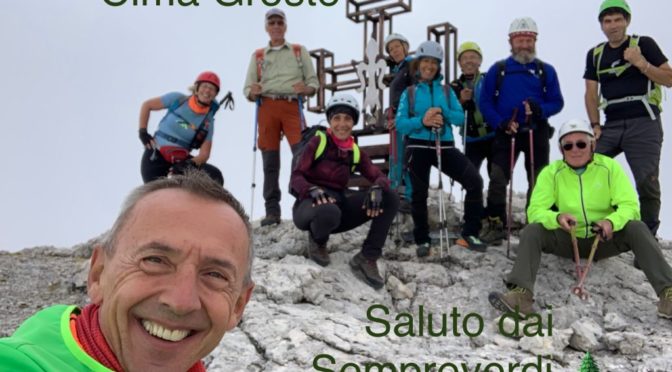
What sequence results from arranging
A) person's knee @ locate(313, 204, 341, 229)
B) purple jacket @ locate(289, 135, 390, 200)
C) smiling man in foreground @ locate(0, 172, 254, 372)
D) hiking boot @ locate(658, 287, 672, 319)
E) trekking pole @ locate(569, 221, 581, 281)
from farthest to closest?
purple jacket @ locate(289, 135, 390, 200) → trekking pole @ locate(569, 221, 581, 281) → person's knee @ locate(313, 204, 341, 229) → hiking boot @ locate(658, 287, 672, 319) → smiling man in foreground @ locate(0, 172, 254, 372)

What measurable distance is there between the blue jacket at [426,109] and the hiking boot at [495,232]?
4.88 ft

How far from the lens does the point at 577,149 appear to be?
24.3 feet

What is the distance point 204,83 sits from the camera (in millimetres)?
8375

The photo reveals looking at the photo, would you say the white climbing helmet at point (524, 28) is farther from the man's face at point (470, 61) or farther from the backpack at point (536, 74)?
the man's face at point (470, 61)

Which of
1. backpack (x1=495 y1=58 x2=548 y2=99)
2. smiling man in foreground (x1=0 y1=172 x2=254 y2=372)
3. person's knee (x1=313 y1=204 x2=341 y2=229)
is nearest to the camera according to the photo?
smiling man in foreground (x1=0 y1=172 x2=254 y2=372)

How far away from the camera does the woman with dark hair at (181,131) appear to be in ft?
27.5

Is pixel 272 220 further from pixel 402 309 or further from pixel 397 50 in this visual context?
pixel 397 50

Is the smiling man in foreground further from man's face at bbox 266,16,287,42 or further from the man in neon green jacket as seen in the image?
man's face at bbox 266,16,287,42

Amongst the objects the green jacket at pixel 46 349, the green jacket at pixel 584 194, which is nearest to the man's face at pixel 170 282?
the green jacket at pixel 46 349

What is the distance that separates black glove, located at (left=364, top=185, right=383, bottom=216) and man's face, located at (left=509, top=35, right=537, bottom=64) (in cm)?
308

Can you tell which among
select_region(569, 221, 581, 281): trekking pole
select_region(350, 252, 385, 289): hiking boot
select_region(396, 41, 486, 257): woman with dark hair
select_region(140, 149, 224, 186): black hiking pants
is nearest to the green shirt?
select_region(140, 149, 224, 186): black hiking pants

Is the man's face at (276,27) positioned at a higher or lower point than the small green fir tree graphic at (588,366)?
higher

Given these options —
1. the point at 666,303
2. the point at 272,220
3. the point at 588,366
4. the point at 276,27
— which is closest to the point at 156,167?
the point at 272,220

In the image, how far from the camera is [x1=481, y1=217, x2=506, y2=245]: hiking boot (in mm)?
8930
